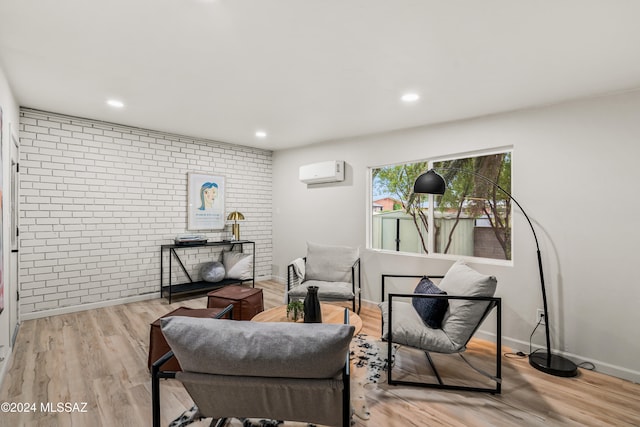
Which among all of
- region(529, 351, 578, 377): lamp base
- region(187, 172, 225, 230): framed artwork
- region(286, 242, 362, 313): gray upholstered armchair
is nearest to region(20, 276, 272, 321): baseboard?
region(187, 172, 225, 230): framed artwork

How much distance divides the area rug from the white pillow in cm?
231

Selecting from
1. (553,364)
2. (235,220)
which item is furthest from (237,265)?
(553,364)

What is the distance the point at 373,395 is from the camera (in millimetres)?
2229

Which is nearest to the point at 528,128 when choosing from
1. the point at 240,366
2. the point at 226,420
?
the point at 240,366

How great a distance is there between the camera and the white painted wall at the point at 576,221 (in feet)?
8.30

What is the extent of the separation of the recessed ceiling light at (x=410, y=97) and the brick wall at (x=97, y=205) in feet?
10.6

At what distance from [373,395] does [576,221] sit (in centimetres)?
224

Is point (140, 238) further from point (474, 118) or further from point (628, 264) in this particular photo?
point (628, 264)

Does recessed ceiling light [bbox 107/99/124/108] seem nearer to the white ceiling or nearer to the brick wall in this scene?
the white ceiling

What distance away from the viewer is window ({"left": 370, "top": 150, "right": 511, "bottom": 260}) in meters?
3.38

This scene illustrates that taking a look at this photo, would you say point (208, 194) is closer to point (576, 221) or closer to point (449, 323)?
point (449, 323)

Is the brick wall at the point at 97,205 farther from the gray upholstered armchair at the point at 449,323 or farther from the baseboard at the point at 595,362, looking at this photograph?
the baseboard at the point at 595,362

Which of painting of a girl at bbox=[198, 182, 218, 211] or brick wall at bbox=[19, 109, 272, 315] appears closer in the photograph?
brick wall at bbox=[19, 109, 272, 315]

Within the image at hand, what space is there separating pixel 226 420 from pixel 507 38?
2823 millimetres
